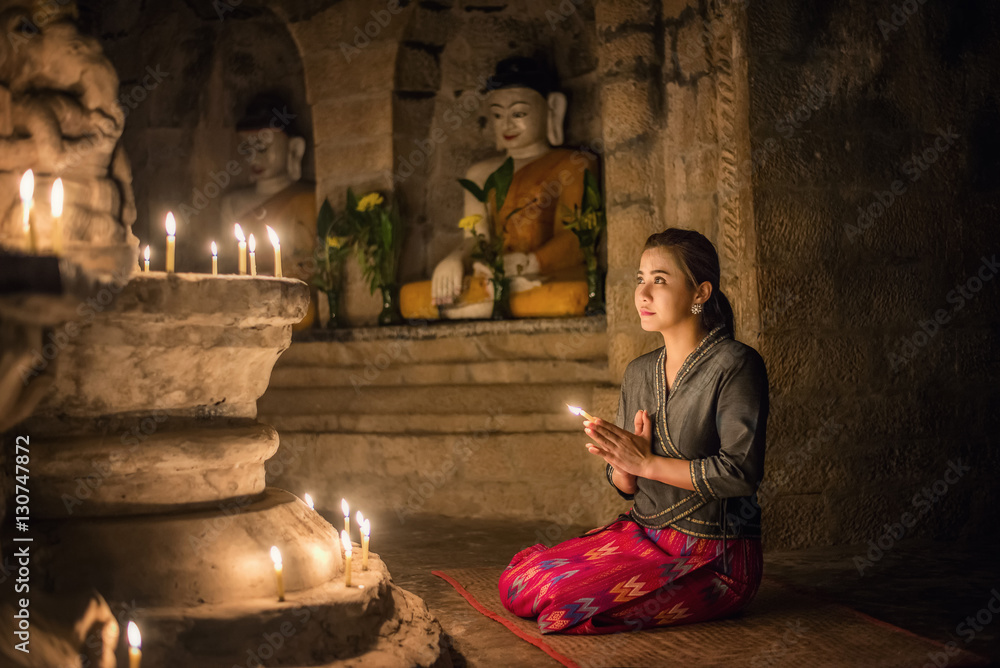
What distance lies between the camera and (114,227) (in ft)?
16.2

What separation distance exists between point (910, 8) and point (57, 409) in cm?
372

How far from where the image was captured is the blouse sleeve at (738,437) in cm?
257

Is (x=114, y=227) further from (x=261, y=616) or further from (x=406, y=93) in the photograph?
(x=261, y=616)

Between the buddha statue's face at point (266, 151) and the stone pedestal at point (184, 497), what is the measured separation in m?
4.10

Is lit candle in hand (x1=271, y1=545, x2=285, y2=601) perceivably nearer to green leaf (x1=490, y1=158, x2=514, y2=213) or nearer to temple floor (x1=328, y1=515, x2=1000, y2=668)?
temple floor (x1=328, y1=515, x2=1000, y2=668)

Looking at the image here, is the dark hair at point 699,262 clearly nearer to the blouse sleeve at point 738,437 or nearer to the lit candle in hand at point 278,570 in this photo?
the blouse sleeve at point 738,437

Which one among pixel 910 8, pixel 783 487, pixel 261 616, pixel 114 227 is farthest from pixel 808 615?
pixel 114 227

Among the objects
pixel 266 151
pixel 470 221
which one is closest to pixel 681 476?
pixel 470 221

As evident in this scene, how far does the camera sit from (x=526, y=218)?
5531mm

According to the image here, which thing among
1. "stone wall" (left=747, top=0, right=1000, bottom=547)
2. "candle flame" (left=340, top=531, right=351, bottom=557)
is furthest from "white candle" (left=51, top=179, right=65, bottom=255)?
"stone wall" (left=747, top=0, right=1000, bottom=547)

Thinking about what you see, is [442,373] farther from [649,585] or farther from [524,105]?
[649,585]

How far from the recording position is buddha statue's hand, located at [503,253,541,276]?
5297 mm

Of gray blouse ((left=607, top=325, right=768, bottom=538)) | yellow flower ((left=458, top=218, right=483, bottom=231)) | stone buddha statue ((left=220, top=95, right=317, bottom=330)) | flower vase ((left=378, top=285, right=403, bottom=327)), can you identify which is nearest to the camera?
gray blouse ((left=607, top=325, right=768, bottom=538))

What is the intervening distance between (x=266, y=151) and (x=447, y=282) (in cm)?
190
